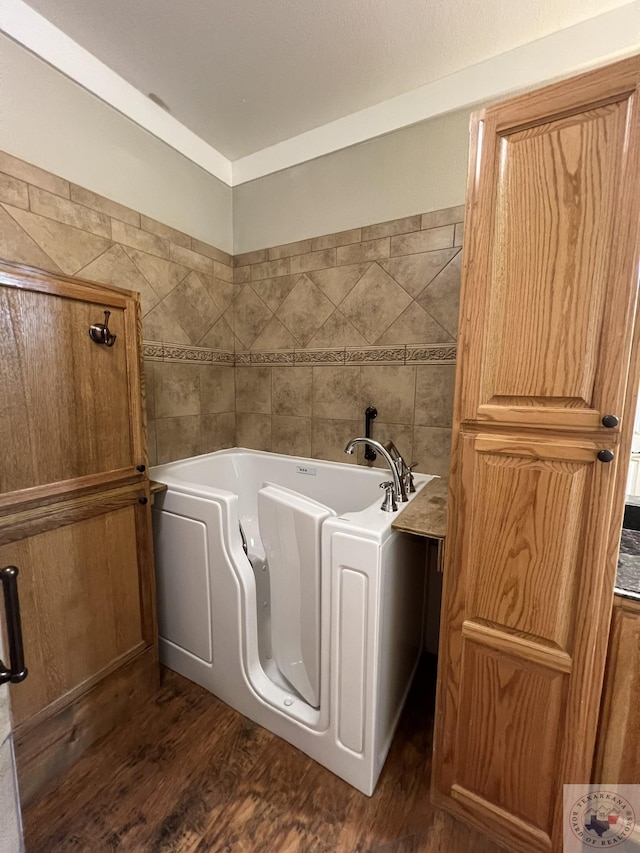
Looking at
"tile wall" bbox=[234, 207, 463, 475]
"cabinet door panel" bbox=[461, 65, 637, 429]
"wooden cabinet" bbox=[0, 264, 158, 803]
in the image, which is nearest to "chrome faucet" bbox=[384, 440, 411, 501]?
"tile wall" bbox=[234, 207, 463, 475]

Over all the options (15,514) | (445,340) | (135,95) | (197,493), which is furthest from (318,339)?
(15,514)

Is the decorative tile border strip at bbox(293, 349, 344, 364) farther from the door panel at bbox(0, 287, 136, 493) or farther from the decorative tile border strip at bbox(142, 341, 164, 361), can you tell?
the door panel at bbox(0, 287, 136, 493)

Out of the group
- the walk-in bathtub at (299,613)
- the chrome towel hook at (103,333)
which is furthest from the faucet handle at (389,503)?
the chrome towel hook at (103,333)

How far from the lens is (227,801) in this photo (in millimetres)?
1144

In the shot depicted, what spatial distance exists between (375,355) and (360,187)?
2.90ft

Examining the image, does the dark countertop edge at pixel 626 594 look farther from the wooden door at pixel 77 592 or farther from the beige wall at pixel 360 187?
the beige wall at pixel 360 187

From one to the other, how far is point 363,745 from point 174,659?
0.97 metres

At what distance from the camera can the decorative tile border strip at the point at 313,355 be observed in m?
1.78

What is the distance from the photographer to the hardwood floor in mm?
1038

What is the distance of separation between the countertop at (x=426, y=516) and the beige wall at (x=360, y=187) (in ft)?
4.40

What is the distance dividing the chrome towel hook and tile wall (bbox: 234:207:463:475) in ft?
3.63

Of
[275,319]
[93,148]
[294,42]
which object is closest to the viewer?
[294,42]

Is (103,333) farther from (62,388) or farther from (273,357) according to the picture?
(273,357)

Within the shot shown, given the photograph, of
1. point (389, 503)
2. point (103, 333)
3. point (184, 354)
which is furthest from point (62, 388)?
point (389, 503)
